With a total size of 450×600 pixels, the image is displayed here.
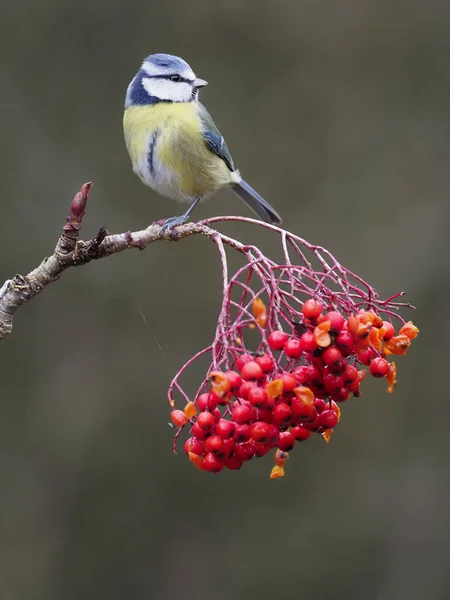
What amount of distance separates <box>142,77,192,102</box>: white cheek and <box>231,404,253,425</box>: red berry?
1.83 m

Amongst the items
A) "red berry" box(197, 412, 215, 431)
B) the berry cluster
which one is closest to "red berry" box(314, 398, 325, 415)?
the berry cluster

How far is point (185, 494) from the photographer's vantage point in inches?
180

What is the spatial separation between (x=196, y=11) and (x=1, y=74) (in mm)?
1263

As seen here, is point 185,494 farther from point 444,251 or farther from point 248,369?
point 248,369

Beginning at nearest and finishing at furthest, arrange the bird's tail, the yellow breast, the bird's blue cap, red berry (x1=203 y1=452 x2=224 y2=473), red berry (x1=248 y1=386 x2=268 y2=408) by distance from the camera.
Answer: red berry (x1=248 y1=386 x2=268 y2=408) → red berry (x1=203 y1=452 x2=224 y2=473) → the yellow breast → the bird's blue cap → the bird's tail

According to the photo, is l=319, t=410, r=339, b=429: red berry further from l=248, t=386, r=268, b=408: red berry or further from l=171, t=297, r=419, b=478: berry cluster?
l=248, t=386, r=268, b=408: red berry

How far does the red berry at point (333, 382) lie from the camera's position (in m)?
1.42

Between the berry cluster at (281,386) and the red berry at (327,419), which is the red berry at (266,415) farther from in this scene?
the red berry at (327,419)

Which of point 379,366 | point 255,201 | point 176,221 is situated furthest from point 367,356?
point 255,201

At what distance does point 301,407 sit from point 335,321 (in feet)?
0.53

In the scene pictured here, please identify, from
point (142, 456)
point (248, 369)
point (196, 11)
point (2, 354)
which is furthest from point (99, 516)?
point (248, 369)

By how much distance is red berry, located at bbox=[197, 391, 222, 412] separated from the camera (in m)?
1.42

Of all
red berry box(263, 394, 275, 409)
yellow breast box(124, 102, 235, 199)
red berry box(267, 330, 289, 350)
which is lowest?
red berry box(263, 394, 275, 409)

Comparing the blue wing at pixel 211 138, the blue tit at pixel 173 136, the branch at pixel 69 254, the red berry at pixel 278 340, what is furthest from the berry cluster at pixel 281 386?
the blue wing at pixel 211 138
